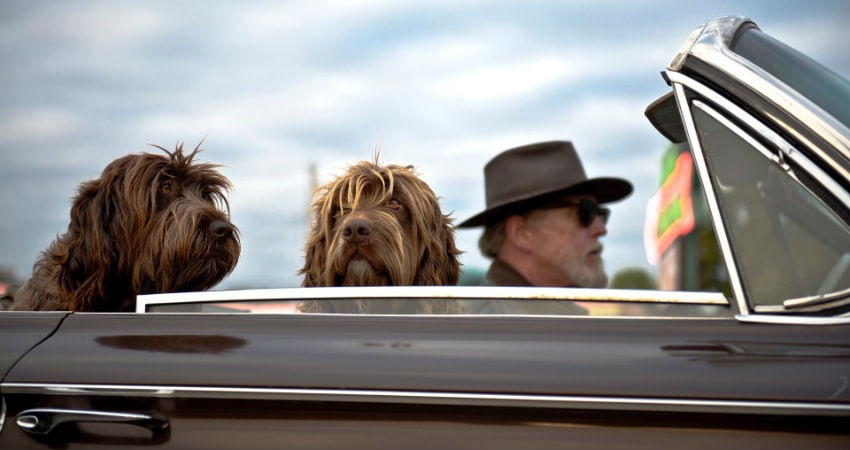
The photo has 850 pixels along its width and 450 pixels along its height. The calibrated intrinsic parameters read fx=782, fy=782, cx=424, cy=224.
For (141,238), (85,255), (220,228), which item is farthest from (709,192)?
(85,255)

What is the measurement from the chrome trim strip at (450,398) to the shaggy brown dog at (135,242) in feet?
2.22

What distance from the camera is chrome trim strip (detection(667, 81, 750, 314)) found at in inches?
67.4

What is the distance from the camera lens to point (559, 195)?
463 centimetres

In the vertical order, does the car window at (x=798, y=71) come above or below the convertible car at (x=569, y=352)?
above

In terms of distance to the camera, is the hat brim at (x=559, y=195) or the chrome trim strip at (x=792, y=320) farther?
the hat brim at (x=559, y=195)

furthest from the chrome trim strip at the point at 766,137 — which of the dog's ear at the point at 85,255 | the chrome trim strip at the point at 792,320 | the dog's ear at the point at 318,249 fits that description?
the dog's ear at the point at 85,255

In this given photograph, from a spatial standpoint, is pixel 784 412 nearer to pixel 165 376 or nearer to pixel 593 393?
pixel 593 393

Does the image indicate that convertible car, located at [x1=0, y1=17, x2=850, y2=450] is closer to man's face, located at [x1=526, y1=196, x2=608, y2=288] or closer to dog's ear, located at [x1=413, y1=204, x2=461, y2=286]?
dog's ear, located at [x1=413, y1=204, x2=461, y2=286]

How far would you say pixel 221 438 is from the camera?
1669mm

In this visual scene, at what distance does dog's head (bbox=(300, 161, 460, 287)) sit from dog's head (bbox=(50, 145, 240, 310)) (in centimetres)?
36

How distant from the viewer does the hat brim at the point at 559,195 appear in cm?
455

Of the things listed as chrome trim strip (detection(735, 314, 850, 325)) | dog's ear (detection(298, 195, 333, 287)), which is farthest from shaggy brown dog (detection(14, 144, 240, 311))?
chrome trim strip (detection(735, 314, 850, 325))

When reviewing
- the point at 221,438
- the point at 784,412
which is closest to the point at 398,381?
the point at 221,438

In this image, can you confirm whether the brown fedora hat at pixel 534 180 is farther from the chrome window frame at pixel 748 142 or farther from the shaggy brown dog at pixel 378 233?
the chrome window frame at pixel 748 142
